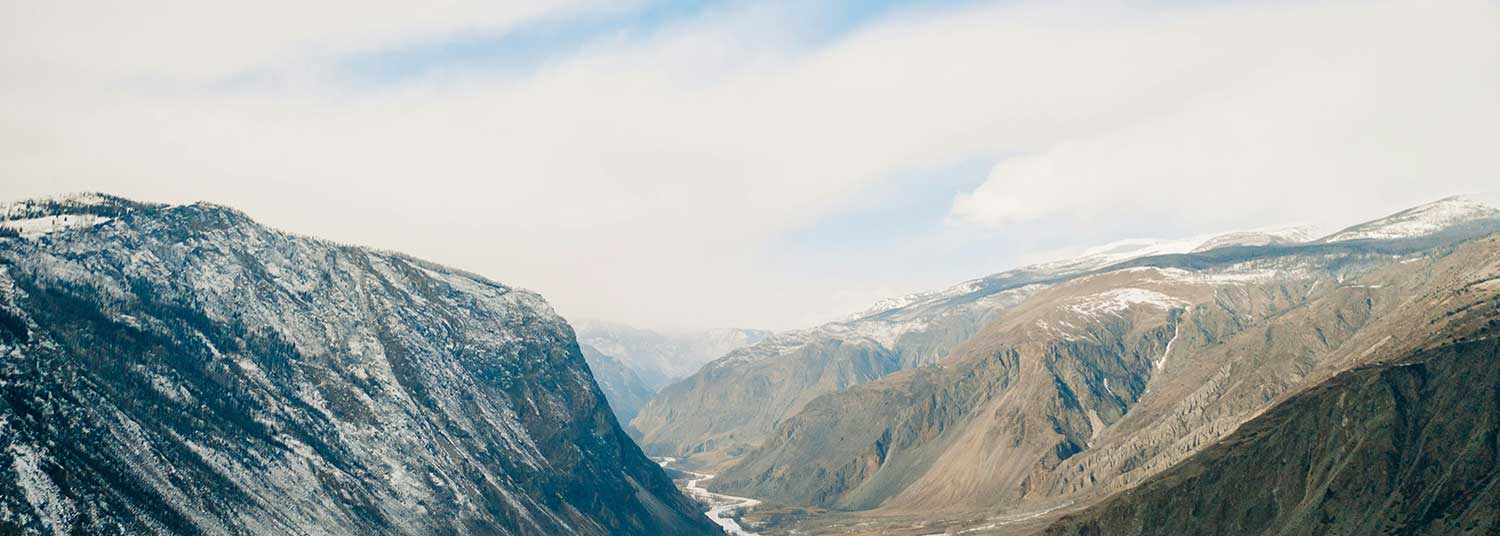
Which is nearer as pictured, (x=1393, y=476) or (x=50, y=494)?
(x=50, y=494)

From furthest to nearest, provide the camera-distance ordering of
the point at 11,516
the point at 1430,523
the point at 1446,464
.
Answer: the point at 1446,464 < the point at 1430,523 < the point at 11,516

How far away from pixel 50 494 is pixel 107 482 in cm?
1466

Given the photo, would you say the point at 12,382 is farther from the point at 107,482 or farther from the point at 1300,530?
the point at 1300,530

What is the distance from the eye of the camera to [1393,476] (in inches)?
7623

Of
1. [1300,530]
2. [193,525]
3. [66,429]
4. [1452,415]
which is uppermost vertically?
[66,429]

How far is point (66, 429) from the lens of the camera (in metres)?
188

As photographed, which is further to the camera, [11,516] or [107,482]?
[107,482]

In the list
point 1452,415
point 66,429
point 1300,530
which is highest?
point 66,429

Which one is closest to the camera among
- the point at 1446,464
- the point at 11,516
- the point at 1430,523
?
the point at 11,516

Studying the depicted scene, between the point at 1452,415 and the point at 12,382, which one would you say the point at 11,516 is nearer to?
the point at 12,382

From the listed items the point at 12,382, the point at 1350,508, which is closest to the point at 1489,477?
the point at 1350,508

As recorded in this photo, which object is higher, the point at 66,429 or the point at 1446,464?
the point at 66,429

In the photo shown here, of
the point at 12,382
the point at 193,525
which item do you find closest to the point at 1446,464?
the point at 193,525

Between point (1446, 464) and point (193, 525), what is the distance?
225 meters
